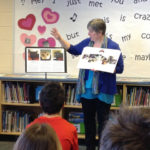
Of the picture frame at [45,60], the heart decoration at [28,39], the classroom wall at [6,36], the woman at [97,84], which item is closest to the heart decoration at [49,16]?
the heart decoration at [28,39]

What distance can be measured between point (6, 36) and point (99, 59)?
1673mm

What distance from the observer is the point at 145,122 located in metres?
0.63

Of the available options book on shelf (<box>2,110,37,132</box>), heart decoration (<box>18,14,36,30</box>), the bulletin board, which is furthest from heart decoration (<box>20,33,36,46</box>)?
book on shelf (<box>2,110,37,132</box>)

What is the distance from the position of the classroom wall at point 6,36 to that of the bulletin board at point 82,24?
75mm

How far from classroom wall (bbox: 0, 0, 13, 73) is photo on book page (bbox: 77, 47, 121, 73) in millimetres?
1465

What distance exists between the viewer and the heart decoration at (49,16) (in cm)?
351

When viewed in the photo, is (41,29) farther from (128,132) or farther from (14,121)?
(128,132)

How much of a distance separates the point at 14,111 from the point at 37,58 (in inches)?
34.4

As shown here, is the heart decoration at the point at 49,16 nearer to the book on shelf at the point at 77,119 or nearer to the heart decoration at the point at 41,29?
the heart decoration at the point at 41,29

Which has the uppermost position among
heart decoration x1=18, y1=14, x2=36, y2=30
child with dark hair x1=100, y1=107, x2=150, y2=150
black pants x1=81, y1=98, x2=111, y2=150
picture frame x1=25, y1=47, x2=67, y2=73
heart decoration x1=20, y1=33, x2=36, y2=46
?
heart decoration x1=18, y1=14, x2=36, y2=30

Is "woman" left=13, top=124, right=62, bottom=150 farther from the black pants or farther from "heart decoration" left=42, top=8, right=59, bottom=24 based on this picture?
"heart decoration" left=42, top=8, right=59, bottom=24

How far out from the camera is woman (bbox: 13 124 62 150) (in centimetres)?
86

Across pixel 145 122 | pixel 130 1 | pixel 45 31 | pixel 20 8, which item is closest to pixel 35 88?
pixel 45 31

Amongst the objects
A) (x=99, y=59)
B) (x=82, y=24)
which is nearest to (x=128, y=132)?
(x=99, y=59)
